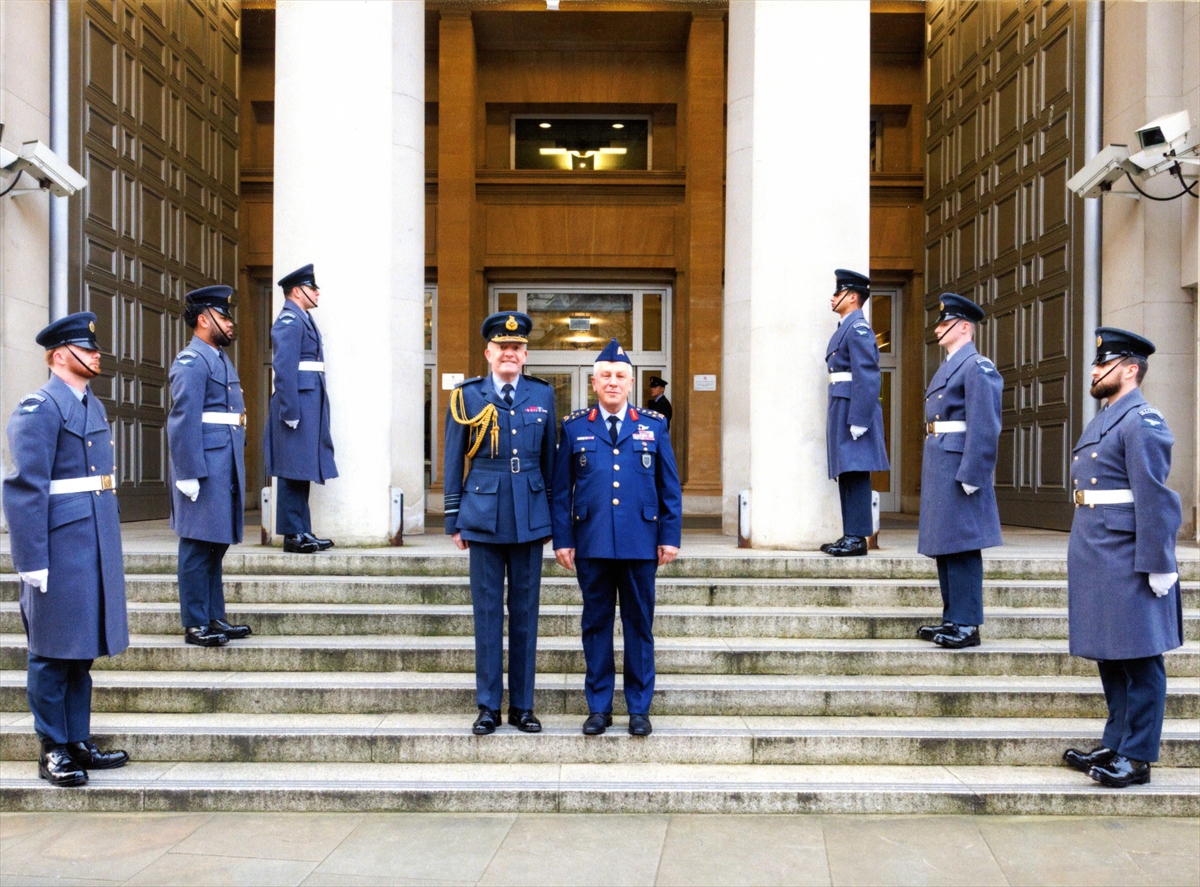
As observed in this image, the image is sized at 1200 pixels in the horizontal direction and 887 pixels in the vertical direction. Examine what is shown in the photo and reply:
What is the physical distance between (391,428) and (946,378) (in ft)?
15.1

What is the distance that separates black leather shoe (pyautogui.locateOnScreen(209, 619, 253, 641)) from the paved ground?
4.99 feet

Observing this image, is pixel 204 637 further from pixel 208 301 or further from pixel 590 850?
pixel 590 850

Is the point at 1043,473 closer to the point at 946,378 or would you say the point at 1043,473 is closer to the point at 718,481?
the point at 718,481

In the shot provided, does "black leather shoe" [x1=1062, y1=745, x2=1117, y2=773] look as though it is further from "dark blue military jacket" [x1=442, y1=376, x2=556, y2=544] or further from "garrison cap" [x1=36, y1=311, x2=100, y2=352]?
"garrison cap" [x1=36, y1=311, x2=100, y2=352]

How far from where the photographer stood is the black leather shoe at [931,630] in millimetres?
6023

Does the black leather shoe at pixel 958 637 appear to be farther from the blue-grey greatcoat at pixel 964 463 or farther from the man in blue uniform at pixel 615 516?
the man in blue uniform at pixel 615 516

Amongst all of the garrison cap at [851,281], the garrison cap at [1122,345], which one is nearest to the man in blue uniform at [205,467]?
the garrison cap at [851,281]

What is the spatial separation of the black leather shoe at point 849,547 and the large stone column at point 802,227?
551mm

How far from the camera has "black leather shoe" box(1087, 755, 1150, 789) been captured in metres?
4.68

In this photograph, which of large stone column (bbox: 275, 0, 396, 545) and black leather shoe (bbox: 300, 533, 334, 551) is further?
large stone column (bbox: 275, 0, 396, 545)

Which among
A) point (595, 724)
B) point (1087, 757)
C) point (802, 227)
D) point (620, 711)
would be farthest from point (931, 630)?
point (802, 227)

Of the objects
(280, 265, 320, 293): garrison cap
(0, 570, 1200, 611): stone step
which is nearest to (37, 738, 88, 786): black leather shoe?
(0, 570, 1200, 611): stone step

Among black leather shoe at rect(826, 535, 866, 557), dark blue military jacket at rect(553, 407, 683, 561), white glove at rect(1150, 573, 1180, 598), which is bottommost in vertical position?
black leather shoe at rect(826, 535, 866, 557)

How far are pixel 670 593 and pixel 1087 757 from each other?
2663mm
